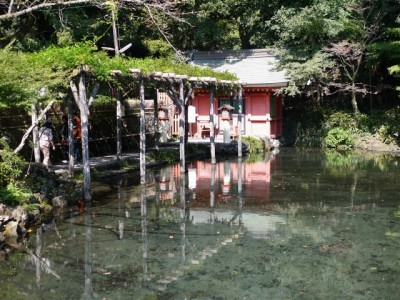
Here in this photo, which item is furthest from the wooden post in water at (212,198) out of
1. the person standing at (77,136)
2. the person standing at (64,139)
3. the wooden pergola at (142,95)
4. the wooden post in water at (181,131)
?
the person standing at (64,139)

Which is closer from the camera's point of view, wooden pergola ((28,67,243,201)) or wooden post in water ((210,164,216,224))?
wooden post in water ((210,164,216,224))

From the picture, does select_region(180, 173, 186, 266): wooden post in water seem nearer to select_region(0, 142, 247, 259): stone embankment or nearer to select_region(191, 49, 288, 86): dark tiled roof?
select_region(0, 142, 247, 259): stone embankment

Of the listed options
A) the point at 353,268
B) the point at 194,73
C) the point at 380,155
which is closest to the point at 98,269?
the point at 353,268

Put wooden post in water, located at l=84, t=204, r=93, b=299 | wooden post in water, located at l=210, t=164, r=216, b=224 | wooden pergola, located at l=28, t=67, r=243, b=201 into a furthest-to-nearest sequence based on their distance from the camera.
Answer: wooden pergola, located at l=28, t=67, r=243, b=201, wooden post in water, located at l=210, t=164, r=216, b=224, wooden post in water, located at l=84, t=204, r=93, b=299

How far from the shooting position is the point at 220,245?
31.3ft

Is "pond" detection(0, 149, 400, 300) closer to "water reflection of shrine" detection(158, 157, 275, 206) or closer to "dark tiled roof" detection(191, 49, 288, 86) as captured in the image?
"water reflection of shrine" detection(158, 157, 275, 206)

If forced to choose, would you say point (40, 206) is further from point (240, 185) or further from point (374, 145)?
point (374, 145)

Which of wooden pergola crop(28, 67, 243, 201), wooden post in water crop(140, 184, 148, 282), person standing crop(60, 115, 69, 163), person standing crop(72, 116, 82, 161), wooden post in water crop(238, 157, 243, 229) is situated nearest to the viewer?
wooden post in water crop(140, 184, 148, 282)

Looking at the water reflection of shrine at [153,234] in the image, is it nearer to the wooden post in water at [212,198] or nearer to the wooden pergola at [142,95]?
the wooden post in water at [212,198]

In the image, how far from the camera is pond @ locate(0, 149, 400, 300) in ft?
24.3

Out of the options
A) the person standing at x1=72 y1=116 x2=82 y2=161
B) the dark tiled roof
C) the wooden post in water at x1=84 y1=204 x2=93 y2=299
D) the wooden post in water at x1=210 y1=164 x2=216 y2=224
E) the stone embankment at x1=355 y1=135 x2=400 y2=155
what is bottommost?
the wooden post in water at x1=84 y1=204 x2=93 y2=299

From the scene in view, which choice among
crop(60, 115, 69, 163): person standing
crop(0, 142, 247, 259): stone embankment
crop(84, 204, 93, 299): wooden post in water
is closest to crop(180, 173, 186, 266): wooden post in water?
crop(84, 204, 93, 299): wooden post in water

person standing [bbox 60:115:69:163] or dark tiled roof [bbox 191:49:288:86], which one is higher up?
dark tiled roof [bbox 191:49:288:86]

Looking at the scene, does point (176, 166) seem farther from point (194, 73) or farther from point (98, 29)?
point (98, 29)
